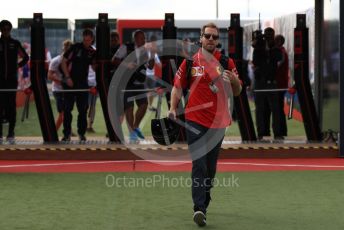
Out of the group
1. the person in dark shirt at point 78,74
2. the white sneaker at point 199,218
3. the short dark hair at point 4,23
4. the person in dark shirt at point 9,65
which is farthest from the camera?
the person in dark shirt at point 78,74

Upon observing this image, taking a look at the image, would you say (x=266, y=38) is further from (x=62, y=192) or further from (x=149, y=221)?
(x=149, y=221)

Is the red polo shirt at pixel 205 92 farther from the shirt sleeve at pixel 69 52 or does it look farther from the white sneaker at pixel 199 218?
the shirt sleeve at pixel 69 52

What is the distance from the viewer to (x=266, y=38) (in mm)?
14297

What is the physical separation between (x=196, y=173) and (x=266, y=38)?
7.46 metres

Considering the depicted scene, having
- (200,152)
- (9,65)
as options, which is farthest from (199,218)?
(9,65)

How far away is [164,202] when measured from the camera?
28.2 feet

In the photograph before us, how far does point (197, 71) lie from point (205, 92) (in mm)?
212

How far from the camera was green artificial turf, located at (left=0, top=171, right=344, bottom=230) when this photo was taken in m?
7.36

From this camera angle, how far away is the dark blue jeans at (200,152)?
7.22 m

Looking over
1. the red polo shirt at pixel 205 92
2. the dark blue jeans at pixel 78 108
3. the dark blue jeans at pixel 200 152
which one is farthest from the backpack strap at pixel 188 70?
the dark blue jeans at pixel 78 108

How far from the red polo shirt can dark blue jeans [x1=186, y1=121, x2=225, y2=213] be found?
0.07 meters

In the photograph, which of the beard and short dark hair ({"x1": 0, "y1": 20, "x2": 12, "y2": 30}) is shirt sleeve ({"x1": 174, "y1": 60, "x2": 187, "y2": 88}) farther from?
short dark hair ({"x1": 0, "y1": 20, "x2": 12, "y2": 30})

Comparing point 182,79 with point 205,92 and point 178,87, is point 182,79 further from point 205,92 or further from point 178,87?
point 205,92

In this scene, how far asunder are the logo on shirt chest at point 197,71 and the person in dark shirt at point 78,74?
6563mm
